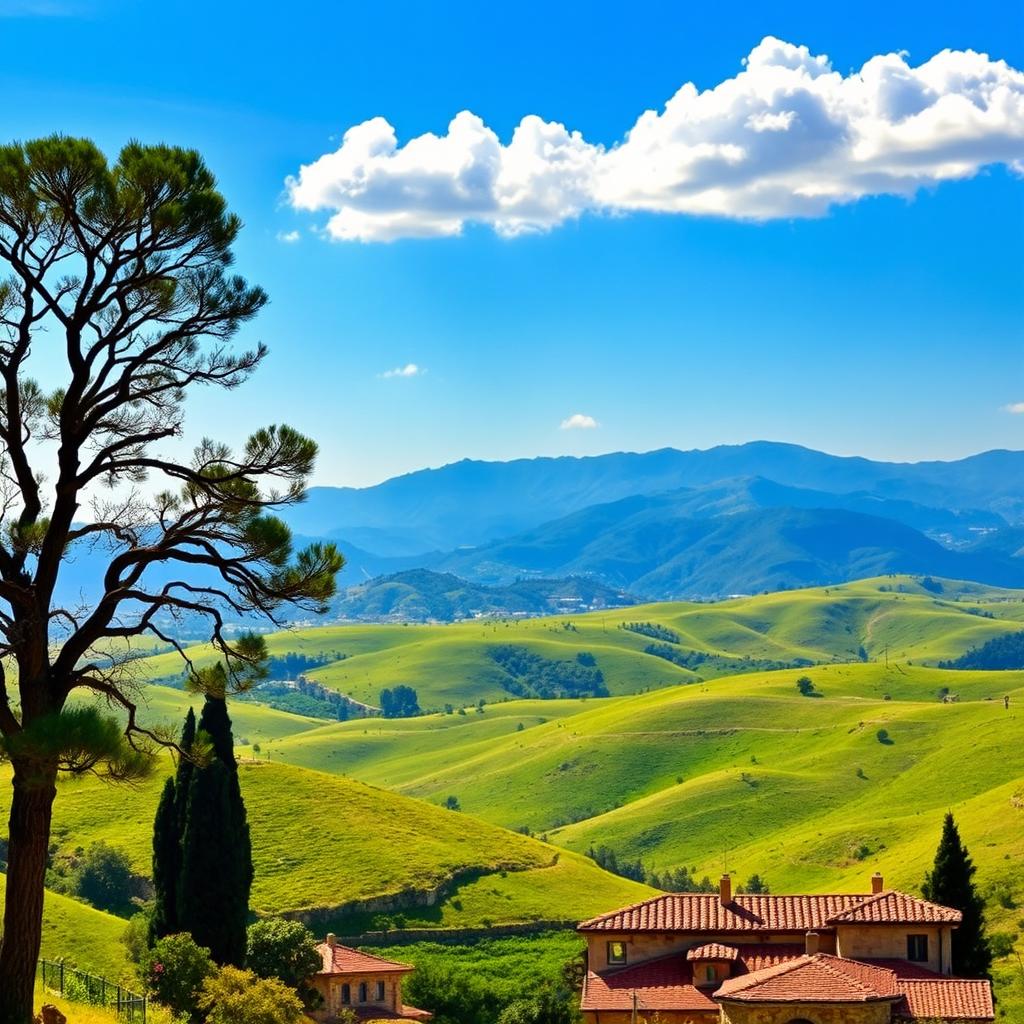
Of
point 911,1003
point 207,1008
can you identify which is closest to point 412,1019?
point 207,1008

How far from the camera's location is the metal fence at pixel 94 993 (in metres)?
36.0

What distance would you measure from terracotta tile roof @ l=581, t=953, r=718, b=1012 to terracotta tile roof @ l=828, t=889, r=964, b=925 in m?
5.72

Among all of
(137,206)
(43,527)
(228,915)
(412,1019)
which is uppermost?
(137,206)

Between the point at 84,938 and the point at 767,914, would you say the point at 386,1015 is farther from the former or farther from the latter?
the point at 767,914

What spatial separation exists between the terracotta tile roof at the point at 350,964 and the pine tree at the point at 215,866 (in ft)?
36.1

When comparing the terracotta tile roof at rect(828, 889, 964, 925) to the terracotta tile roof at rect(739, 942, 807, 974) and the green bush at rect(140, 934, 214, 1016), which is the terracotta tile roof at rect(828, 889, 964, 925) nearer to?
the terracotta tile roof at rect(739, 942, 807, 974)

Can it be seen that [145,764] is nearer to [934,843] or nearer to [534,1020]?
[534,1020]

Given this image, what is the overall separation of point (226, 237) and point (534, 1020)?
144 feet

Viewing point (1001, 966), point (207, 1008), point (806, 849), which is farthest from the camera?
point (806, 849)

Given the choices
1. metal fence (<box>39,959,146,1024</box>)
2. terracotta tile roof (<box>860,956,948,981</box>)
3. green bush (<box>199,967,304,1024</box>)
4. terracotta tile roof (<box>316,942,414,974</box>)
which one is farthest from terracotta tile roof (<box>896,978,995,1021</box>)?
terracotta tile roof (<box>316,942,414,974</box>)

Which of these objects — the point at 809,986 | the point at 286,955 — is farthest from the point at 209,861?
the point at 809,986

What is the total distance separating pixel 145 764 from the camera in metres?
21.8

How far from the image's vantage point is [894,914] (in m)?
53.6

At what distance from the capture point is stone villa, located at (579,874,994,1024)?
155ft
